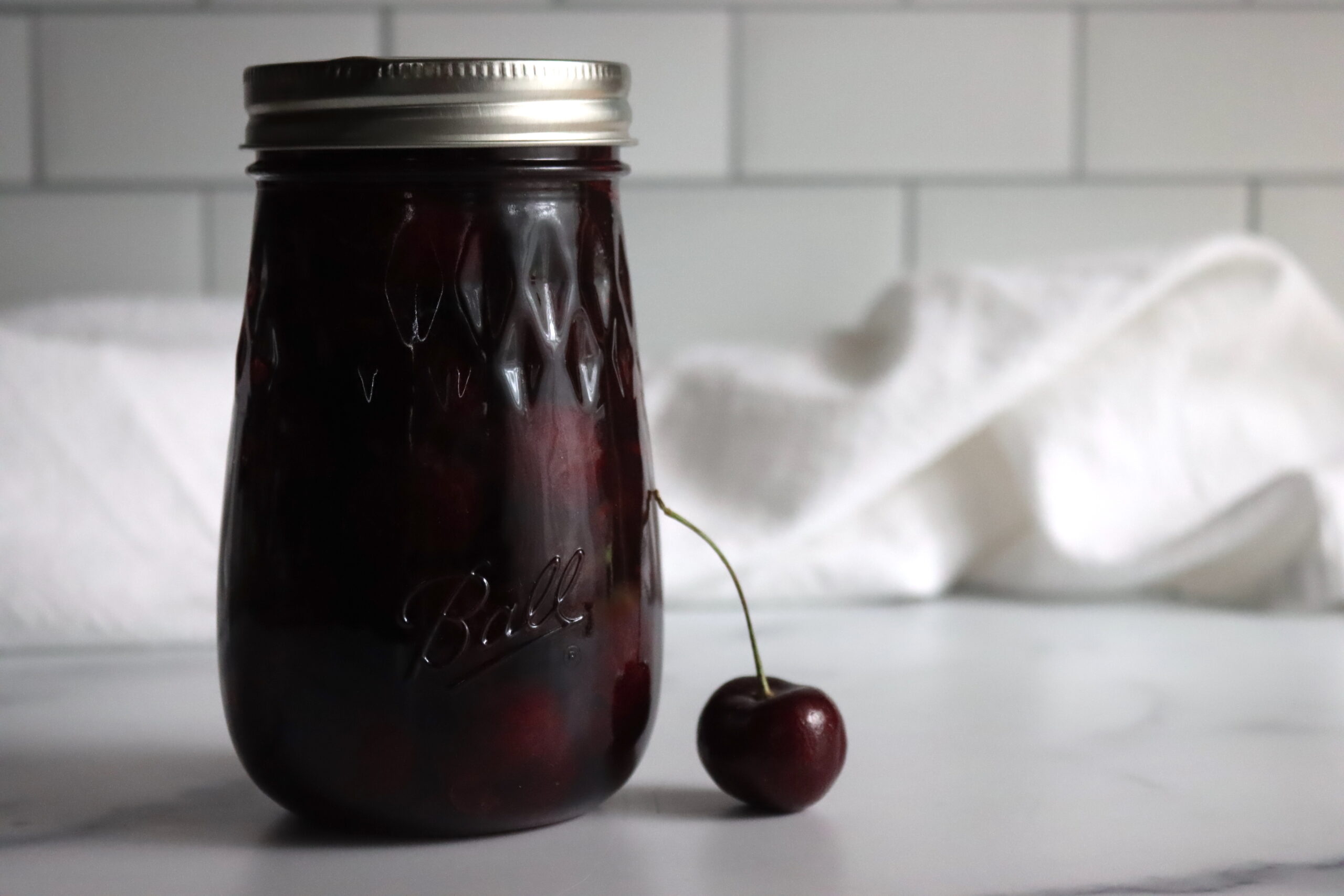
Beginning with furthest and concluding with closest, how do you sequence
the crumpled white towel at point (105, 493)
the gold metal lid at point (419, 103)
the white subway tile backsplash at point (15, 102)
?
the white subway tile backsplash at point (15, 102) → the crumpled white towel at point (105, 493) → the gold metal lid at point (419, 103)

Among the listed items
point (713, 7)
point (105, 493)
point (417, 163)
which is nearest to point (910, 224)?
point (713, 7)

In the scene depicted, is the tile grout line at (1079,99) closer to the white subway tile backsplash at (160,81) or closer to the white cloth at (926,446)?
the white cloth at (926,446)

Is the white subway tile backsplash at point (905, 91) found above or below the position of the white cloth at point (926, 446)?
above

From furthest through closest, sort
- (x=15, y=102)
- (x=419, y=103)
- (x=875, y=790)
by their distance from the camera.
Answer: (x=15, y=102), (x=875, y=790), (x=419, y=103)

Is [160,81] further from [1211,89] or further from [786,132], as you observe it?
[1211,89]

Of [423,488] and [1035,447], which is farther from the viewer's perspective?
[1035,447]

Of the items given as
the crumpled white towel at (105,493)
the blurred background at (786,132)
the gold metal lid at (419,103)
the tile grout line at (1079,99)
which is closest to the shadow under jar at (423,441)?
the gold metal lid at (419,103)
